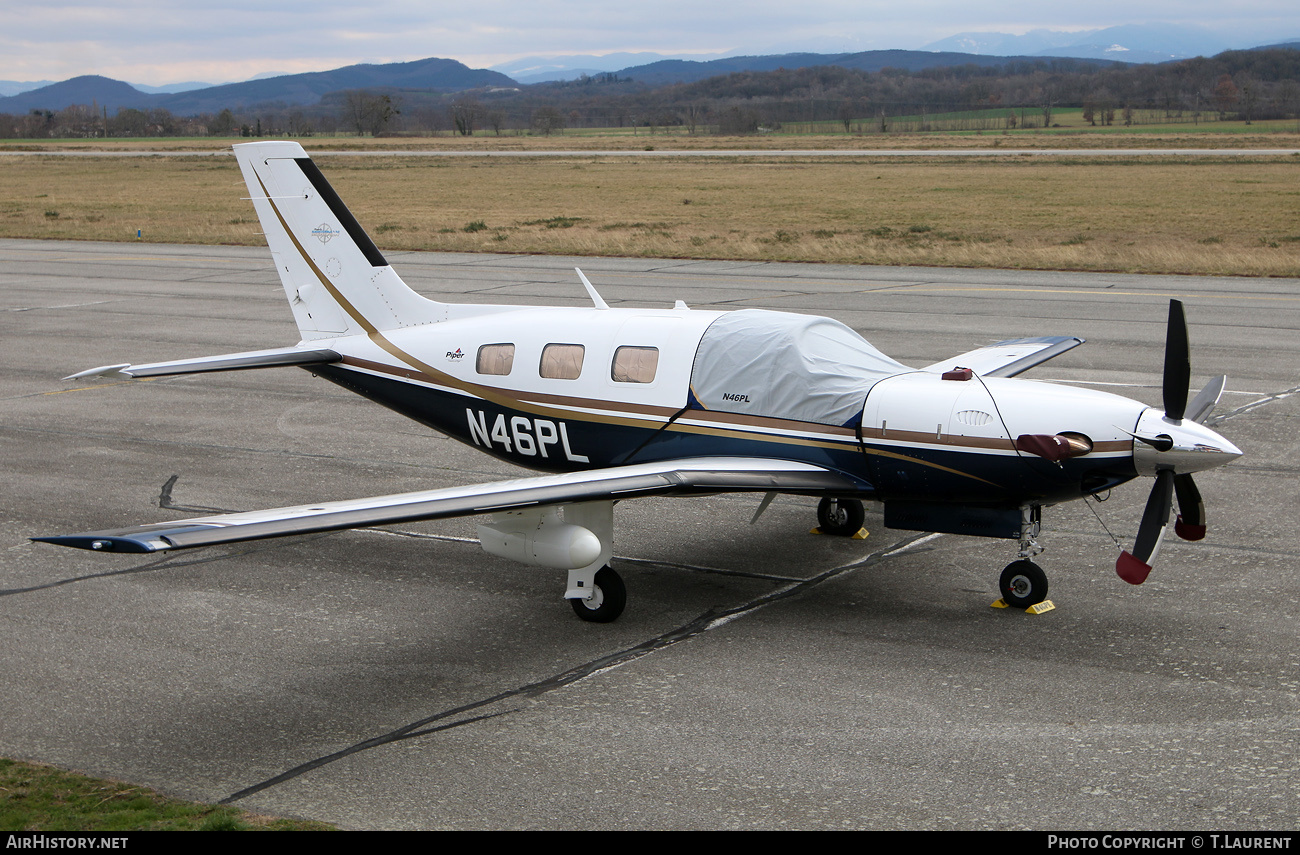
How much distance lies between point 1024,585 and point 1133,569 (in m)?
1.24

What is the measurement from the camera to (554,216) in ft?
169

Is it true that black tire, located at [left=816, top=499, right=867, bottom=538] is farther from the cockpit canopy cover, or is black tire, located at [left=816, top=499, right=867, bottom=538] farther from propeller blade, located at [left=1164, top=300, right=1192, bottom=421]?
propeller blade, located at [left=1164, top=300, right=1192, bottom=421]

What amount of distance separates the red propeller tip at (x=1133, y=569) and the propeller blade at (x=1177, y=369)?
112 centimetres

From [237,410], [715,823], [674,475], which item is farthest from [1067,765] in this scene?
[237,410]

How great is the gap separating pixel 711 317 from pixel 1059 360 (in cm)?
1191

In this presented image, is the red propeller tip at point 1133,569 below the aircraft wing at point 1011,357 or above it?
below

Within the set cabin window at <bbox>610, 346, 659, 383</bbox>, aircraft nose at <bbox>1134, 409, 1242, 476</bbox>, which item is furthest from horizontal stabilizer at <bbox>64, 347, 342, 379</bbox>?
aircraft nose at <bbox>1134, 409, 1242, 476</bbox>

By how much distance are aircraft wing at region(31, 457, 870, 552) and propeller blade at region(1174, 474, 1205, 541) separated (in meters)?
2.41

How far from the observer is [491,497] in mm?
8750

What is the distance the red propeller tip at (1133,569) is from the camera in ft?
27.9

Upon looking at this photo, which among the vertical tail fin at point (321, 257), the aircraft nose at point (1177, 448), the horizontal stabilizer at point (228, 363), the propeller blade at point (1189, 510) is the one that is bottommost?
the propeller blade at point (1189, 510)

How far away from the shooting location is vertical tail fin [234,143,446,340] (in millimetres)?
12516

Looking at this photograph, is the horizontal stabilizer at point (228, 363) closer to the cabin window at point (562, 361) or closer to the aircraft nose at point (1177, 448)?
the cabin window at point (562, 361)

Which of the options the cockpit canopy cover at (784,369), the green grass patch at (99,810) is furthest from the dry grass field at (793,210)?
the green grass patch at (99,810)
